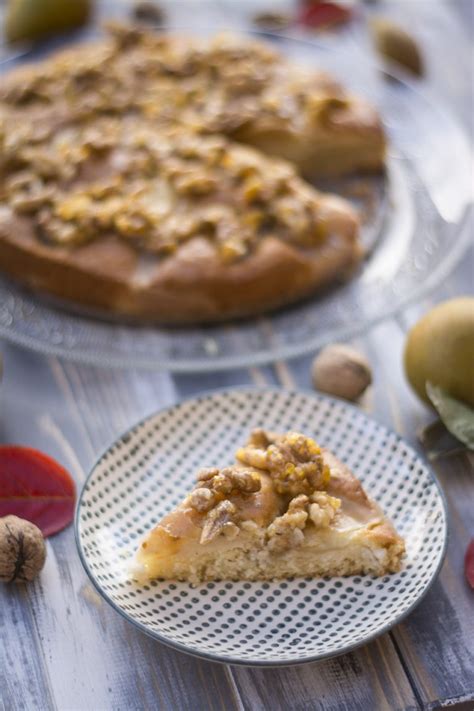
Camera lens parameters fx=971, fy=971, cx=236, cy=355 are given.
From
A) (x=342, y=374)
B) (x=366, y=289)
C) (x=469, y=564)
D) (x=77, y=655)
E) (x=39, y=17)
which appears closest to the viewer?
(x=77, y=655)

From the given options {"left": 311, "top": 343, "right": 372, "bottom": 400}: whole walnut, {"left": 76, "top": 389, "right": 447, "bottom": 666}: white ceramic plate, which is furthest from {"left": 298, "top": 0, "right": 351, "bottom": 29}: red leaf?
{"left": 76, "top": 389, "right": 447, "bottom": 666}: white ceramic plate

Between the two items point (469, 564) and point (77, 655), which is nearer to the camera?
point (77, 655)

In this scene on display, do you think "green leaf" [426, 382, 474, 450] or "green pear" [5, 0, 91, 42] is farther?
"green pear" [5, 0, 91, 42]

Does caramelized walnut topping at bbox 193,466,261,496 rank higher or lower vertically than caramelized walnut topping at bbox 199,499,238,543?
higher

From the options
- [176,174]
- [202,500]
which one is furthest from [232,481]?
[176,174]

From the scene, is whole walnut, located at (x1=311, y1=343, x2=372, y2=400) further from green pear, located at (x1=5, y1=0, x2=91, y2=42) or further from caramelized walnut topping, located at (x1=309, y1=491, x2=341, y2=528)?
green pear, located at (x1=5, y1=0, x2=91, y2=42)

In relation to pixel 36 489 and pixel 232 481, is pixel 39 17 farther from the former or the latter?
A: pixel 232 481

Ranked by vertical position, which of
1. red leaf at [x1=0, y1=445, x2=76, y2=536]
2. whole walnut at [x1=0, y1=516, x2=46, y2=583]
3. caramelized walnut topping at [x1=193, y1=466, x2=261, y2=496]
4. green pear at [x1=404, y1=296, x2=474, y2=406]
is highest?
green pear at [x1=404, y1=296, x2=474, y2=406]
